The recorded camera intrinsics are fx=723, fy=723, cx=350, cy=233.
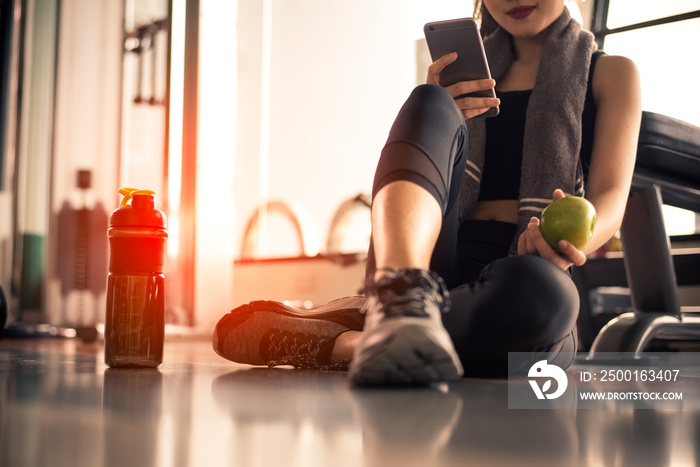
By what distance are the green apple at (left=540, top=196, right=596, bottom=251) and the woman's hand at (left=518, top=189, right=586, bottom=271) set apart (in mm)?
12

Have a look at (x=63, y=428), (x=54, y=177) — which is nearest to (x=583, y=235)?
(x=63, y=428)

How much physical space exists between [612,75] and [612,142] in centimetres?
16

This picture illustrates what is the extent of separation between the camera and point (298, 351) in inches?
49.9

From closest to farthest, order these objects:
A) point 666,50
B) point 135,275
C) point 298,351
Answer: point 135,275 < point 298,351 < point 666,50

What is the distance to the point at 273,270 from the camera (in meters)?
3.88

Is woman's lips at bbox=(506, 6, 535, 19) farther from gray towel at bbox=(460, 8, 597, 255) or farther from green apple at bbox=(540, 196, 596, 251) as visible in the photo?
green apple at bbox=(540, 196, 596, 251)

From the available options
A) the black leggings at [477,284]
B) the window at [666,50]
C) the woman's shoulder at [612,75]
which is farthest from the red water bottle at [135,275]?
the window at [666,50]

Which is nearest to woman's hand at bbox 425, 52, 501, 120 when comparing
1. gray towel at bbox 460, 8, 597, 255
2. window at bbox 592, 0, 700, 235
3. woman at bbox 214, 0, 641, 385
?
woman at bbox 214, 0, 641, 385

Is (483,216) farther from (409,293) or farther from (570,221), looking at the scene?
(409,293)

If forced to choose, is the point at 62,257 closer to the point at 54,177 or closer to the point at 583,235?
the point at 54,177

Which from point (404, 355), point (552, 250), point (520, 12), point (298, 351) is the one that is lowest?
point (298, 351)

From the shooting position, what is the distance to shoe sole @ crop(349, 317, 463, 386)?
773 mm

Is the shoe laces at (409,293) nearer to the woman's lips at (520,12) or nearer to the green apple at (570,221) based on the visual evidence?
the green apple at (570,221)

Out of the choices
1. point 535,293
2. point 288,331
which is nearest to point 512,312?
point 535,293
